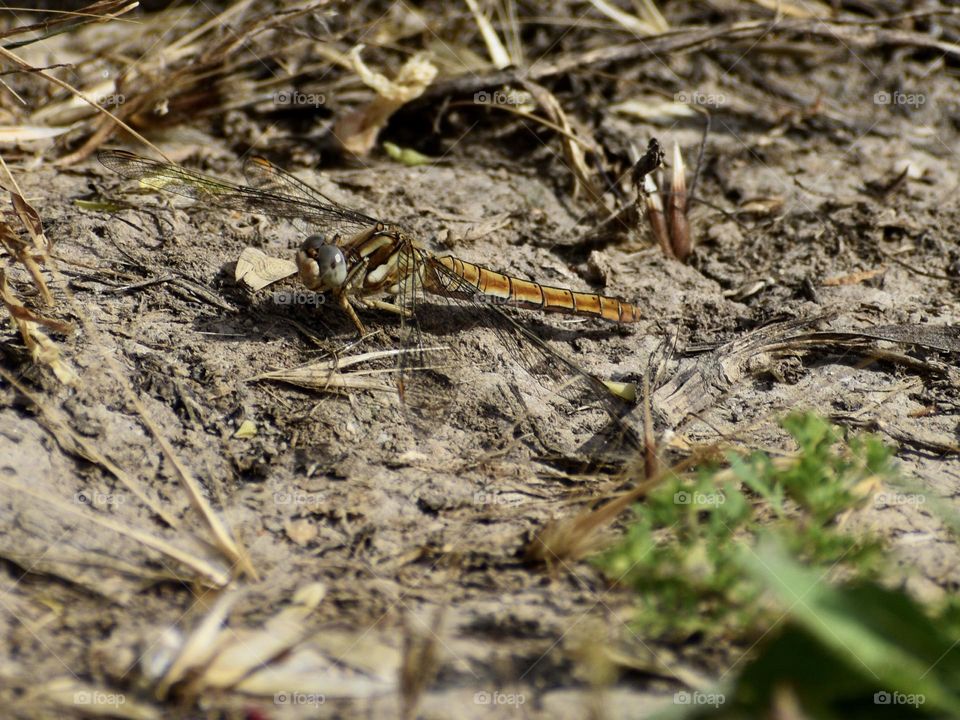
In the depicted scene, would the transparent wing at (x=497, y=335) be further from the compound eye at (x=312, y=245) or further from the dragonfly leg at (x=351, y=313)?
the compound eye at (x=312, y=245)

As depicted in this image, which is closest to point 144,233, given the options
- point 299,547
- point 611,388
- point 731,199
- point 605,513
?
point 299,547

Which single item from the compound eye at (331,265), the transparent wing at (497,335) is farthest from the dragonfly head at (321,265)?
the transparent wing at (497,335)

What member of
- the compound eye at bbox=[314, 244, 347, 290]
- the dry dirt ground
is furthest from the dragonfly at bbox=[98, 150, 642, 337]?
the dry dirt ground

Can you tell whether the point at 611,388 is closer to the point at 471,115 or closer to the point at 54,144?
the point at 471,115

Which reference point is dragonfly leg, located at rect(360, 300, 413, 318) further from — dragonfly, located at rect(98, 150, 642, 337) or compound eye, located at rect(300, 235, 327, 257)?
compound eye, located at rect(300, 235, 327, 257)

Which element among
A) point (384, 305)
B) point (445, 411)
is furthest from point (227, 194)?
point (445, 411)

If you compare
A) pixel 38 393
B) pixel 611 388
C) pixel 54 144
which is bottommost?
pixel 611 388

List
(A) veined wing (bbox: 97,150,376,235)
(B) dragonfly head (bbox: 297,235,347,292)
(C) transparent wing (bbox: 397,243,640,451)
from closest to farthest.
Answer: (C) transparent wing (bbox: 397,243,640,451)
(B) dragonfly head (bbox: 297,235,347,292)
(A) veined wing (bbox: 97,150,376,235)
